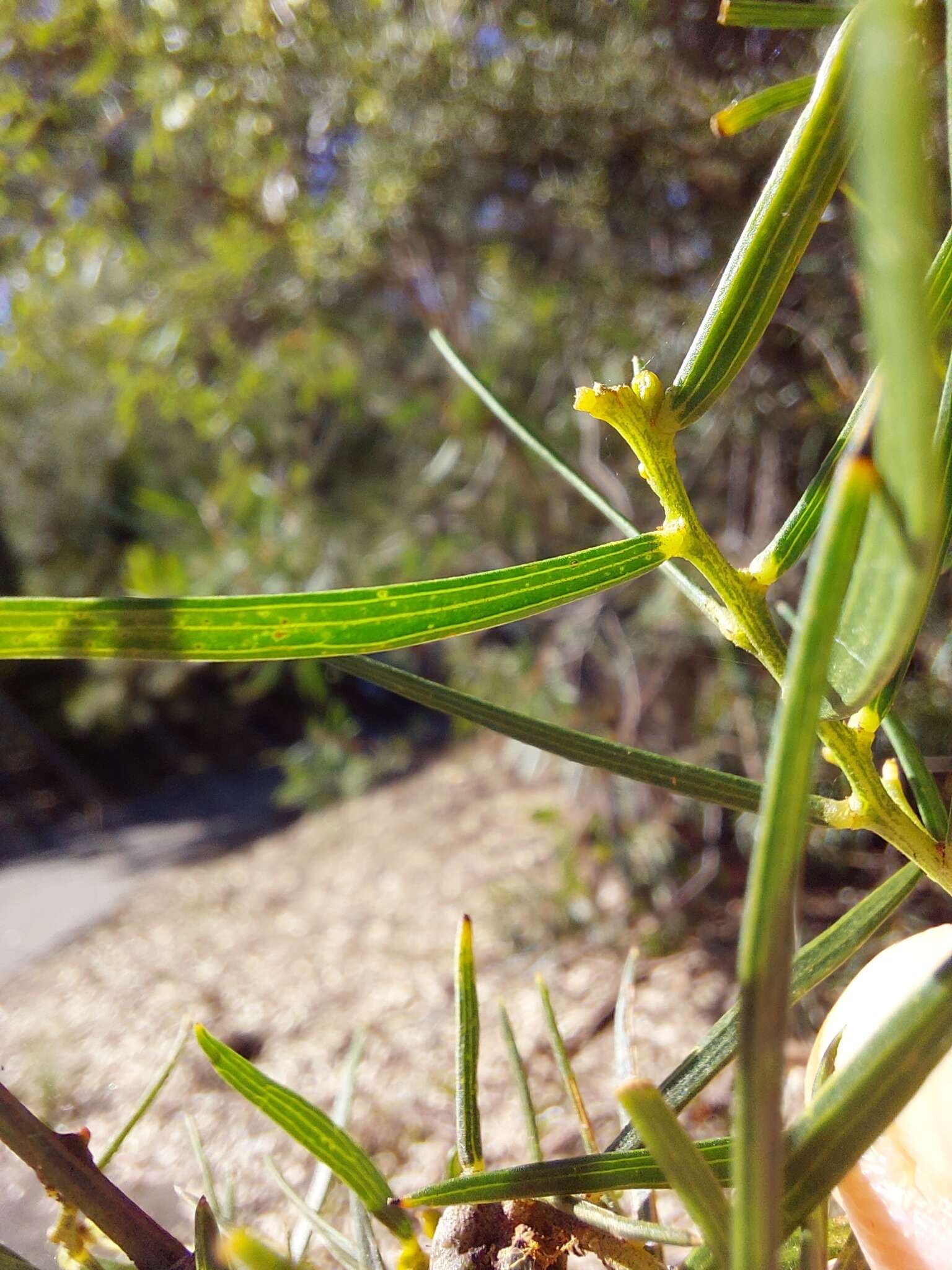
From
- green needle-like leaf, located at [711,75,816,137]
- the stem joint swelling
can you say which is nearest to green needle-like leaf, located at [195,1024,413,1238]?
the stem joint swelling

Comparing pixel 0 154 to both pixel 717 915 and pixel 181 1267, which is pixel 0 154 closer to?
pixel 181 1267

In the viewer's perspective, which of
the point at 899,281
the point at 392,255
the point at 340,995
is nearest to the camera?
the point at 899,281

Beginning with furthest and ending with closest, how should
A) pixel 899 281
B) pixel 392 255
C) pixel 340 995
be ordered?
pixel 392 255 < pixel 340 995 < pixel 899 281

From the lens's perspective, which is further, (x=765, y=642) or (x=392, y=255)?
(x=392, y=255)

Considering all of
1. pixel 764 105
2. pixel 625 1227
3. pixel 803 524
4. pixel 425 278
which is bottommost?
pixel 625 1227

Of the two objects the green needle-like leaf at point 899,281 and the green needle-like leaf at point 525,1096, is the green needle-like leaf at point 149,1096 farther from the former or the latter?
the green needle-like leaf at point 899,281

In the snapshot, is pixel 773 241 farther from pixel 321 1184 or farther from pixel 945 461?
pixel 321 1184

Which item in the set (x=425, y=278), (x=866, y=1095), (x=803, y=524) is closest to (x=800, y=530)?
(x=803, y=524)

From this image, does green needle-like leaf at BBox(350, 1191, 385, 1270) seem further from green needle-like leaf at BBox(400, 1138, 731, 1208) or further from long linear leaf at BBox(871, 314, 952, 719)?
long linear leaf at BBox(871, 314, 952, 719)
